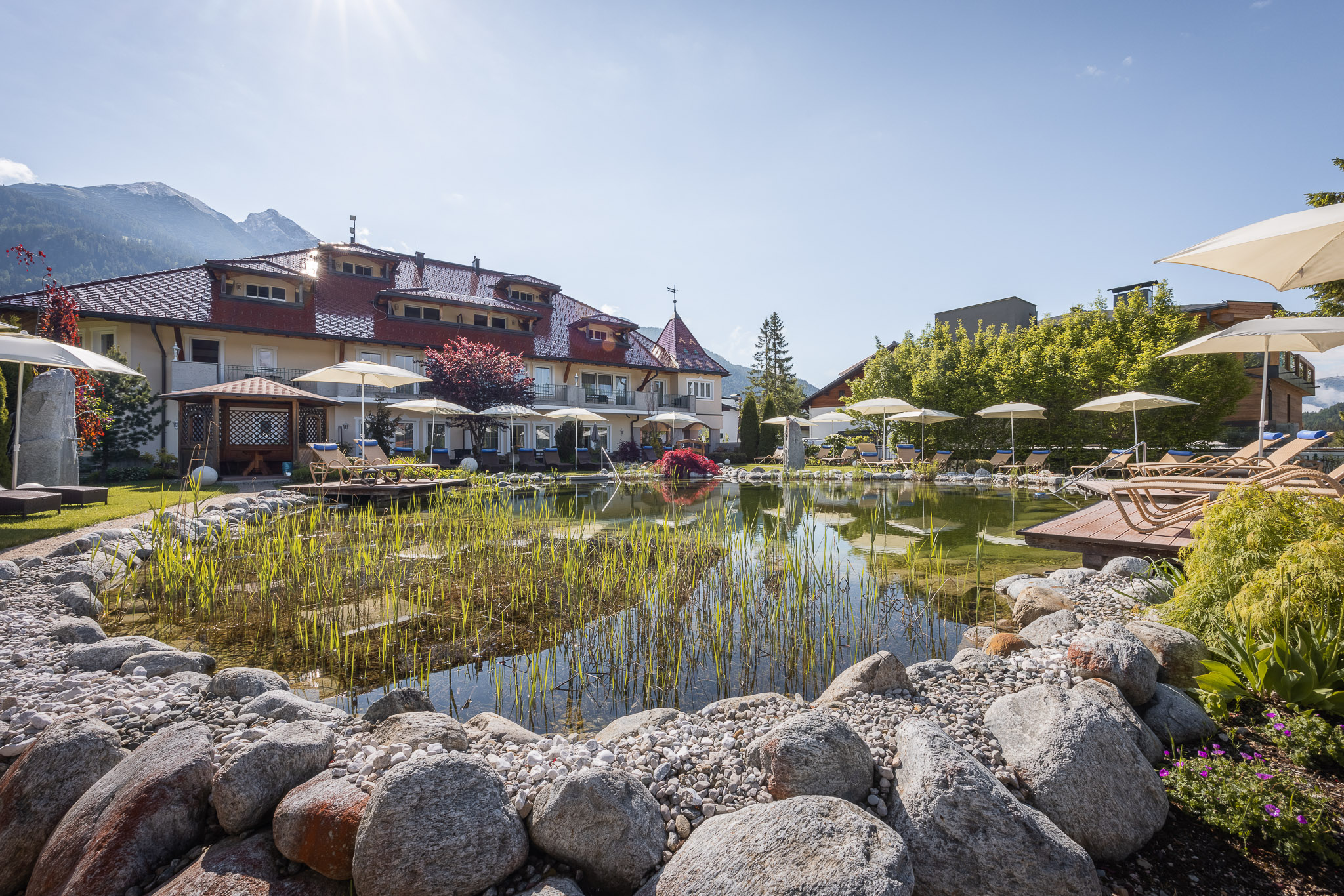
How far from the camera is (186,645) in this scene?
346 cm

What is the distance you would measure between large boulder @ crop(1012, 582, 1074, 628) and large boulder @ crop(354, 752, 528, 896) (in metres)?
3.43

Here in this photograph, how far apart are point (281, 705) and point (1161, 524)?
6077mm

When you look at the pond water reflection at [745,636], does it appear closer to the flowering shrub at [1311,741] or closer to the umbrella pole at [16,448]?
the flowering shrub at [1311,741]

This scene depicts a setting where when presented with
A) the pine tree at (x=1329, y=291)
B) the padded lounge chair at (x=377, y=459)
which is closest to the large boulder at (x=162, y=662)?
the padded lounge chair at (x=377, y=459)

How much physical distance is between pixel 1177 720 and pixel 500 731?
246cm

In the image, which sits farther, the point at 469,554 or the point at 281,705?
the point at 469,554

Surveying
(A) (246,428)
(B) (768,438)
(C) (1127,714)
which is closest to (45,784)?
(C) (1127,714)

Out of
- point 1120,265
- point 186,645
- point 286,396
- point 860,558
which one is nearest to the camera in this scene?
point 186,645

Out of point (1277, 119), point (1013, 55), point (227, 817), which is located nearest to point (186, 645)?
point (227, 817)

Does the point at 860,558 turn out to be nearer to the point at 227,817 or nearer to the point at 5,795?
the point at 227,817

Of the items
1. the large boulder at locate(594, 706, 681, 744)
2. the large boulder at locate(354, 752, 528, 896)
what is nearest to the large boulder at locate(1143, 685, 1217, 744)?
the large boulder at locate(594, 706, 681, 744)

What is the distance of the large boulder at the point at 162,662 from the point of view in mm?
2715

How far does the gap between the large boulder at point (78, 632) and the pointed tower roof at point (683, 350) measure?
2612cm

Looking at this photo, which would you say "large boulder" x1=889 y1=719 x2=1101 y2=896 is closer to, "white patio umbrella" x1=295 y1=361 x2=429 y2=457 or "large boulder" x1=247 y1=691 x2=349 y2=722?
"large boulder" x1=247 y1=691 x2=349 y2=722
